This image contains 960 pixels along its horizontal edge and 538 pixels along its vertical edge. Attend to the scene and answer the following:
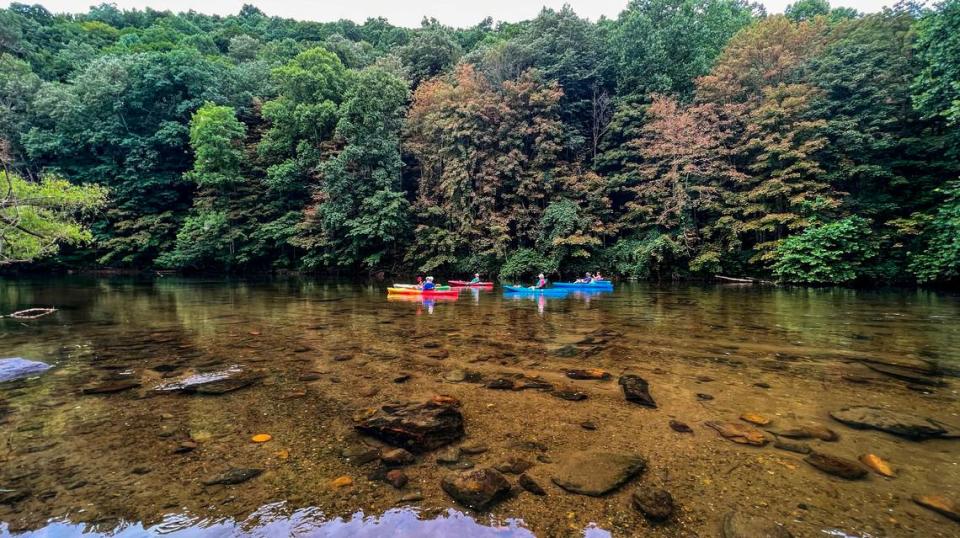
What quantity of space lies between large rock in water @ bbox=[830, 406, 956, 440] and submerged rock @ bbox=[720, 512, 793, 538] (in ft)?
7.91

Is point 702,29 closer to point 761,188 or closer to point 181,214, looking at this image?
point 761,188

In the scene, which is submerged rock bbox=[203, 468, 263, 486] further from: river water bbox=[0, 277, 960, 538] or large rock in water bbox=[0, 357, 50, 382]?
large rock in water bbox=[0, 357, 50, 382]

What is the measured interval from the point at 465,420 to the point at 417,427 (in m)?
0.72

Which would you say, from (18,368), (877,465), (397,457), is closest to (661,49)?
(877,465)

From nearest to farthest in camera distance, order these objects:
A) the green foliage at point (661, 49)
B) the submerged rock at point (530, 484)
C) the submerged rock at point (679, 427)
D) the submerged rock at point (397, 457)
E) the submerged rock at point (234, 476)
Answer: the submerged rock at point (530, 484) → the submerged rock at point (234, 476) → the submerged rock at point (397, 457) → the submerged rock at point (679, 427) → the green foliage at point (661, 49)

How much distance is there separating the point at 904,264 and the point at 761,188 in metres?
6.86

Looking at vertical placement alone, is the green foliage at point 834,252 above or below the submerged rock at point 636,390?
above

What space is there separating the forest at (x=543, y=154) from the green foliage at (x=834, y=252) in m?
0.10

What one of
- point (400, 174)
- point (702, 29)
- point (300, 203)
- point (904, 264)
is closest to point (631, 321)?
point (904, 264)

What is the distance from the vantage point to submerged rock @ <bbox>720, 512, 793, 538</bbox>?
2672mm

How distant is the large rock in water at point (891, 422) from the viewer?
4.06 m

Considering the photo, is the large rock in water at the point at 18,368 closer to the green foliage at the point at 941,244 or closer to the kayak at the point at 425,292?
the kayak at the point at 425,292

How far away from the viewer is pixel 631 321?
1086 cm

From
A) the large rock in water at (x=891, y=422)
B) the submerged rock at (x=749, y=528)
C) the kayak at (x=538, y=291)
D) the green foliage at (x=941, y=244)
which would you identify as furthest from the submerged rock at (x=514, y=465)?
the green foliage at (x=941, y=244)
